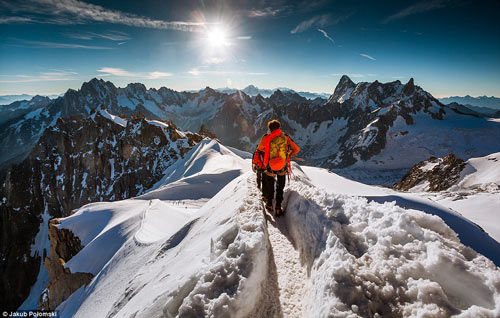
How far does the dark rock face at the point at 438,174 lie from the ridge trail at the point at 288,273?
54.6 meters

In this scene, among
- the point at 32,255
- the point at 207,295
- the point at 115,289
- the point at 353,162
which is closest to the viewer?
the point at 207,295

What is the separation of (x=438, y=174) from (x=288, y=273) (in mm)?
64043

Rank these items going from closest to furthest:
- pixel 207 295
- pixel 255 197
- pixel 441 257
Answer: pixel 441 257, pixel 207 295, pixel 255 197

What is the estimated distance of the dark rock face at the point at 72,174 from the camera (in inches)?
2699

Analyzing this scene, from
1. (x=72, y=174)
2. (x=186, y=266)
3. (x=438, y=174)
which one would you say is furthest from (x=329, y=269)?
(x=72, y=174)

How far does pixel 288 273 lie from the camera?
475cm

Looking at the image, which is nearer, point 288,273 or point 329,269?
point 329,269

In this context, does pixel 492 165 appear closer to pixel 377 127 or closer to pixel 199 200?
pixel 199 200

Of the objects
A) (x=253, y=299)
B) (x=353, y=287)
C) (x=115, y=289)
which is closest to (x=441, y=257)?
(x=353, y=287)

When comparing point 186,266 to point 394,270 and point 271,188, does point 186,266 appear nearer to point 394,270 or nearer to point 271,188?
point 271,188

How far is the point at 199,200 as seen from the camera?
2008cm

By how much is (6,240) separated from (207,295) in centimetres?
11650

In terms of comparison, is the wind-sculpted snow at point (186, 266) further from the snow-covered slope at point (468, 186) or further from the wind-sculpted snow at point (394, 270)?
the snow-covered slope at point (468, 186)

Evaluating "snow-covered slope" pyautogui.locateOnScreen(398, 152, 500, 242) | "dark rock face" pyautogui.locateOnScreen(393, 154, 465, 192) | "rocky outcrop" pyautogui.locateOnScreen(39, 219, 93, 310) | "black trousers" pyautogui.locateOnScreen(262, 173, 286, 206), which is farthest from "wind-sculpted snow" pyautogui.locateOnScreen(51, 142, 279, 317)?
"dark rock face" pyautogui.locateOnScreen(393, 154, 465, 192)
